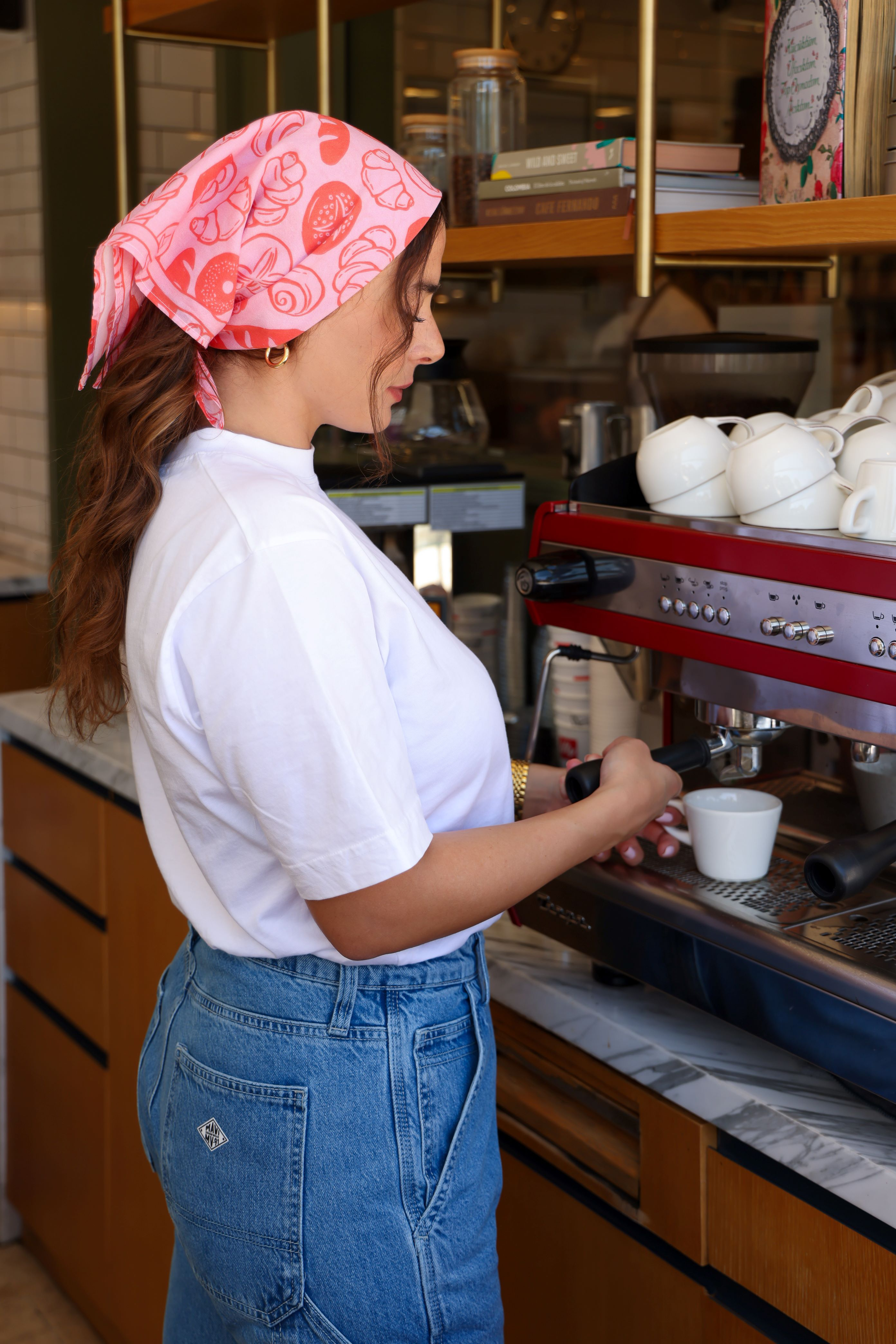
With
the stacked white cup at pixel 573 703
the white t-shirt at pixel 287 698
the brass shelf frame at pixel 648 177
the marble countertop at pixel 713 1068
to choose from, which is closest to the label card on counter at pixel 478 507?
the stacked white cup at pixel 573 703

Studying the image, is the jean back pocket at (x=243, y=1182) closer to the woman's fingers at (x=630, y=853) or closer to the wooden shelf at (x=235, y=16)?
the woman's fingers at (x=630, y=853)

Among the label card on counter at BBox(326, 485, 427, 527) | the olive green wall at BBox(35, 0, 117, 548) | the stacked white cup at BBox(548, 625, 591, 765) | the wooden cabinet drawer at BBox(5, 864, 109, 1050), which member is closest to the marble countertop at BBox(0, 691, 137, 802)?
the wooden cabinet drawer at BBox(5, 864, 109, 1050)

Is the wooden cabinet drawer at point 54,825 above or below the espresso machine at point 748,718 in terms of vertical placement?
below

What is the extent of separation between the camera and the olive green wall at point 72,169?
9.22ft

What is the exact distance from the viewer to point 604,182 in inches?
55.1

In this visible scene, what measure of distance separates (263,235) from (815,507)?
460mm

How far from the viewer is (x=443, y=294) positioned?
7.80 feet

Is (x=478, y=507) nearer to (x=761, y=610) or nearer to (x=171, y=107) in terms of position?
(x=761, y=610)

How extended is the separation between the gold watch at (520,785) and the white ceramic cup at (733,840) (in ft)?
0.52

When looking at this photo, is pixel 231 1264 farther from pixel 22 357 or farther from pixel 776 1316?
pixel 22 357

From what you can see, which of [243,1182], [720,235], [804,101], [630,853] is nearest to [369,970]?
[243,1182]

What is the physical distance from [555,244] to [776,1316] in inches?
41.5

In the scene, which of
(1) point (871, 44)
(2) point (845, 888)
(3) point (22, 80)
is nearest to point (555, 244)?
(1) point (871, 44)

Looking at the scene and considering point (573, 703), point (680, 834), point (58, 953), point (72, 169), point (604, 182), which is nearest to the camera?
point (680, 834)
